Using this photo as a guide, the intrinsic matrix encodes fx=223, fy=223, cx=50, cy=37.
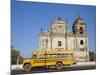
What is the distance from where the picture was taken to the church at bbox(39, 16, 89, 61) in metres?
2.07

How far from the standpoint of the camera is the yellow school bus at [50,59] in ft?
6.60

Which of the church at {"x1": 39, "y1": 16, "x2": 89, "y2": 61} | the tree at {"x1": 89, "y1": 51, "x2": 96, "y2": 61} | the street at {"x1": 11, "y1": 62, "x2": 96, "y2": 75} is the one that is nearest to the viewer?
the street at {"x1": 11, "y1": 62, "x2": 96, "y2": 75}

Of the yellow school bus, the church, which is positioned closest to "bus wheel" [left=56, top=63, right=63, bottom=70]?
the yellow school bus

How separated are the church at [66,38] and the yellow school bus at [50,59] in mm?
38

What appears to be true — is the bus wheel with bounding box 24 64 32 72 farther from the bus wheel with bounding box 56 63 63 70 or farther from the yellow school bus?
the bus wheel with bounding box 56 63 63 70

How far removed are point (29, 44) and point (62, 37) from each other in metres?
0.33

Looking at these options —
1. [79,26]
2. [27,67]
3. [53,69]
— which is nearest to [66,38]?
[79,26]

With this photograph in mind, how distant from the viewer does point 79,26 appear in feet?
7.17

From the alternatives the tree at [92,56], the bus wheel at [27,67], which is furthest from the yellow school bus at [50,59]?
the tree at [92,56]

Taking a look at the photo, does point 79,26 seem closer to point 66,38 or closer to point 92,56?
point 66,38

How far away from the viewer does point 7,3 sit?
1914 millimetres

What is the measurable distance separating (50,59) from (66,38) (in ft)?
0.84
